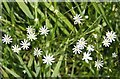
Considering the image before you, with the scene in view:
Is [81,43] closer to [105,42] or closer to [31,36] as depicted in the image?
[105,42]

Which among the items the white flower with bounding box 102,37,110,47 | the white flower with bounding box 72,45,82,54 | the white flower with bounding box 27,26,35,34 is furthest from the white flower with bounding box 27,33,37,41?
the white flower with bounding box 102,37,110,47

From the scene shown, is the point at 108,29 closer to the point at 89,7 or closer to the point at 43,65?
the point at 89,7

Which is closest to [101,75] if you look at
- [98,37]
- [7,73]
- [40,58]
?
[98,37]

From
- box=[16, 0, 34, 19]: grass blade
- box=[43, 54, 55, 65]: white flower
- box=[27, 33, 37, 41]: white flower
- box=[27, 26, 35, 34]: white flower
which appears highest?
box=[16, 0, 34, 19]: grass blade

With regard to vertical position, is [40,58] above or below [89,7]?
below

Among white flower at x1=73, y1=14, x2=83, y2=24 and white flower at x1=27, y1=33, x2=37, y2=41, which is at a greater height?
white flower at x1=73, y1=14, x2=83, y2=24

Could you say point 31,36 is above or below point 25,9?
below

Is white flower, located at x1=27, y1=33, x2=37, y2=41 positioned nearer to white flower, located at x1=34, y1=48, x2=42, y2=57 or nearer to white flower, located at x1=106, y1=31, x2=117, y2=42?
white flower, located at x1=34, y1=48, x2=42, y2=57

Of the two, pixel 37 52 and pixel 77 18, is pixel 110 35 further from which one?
pixel 37 52

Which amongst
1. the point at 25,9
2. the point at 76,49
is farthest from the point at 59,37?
the point at 25,9

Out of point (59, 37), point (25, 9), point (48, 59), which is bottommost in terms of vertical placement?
point (48, 59)

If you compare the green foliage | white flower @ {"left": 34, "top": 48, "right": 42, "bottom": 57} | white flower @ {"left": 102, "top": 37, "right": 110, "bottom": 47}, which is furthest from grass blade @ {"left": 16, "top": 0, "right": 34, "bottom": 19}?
white flower @ {"left": 102, "top": 37, "right": 110, "bottom": 47}
